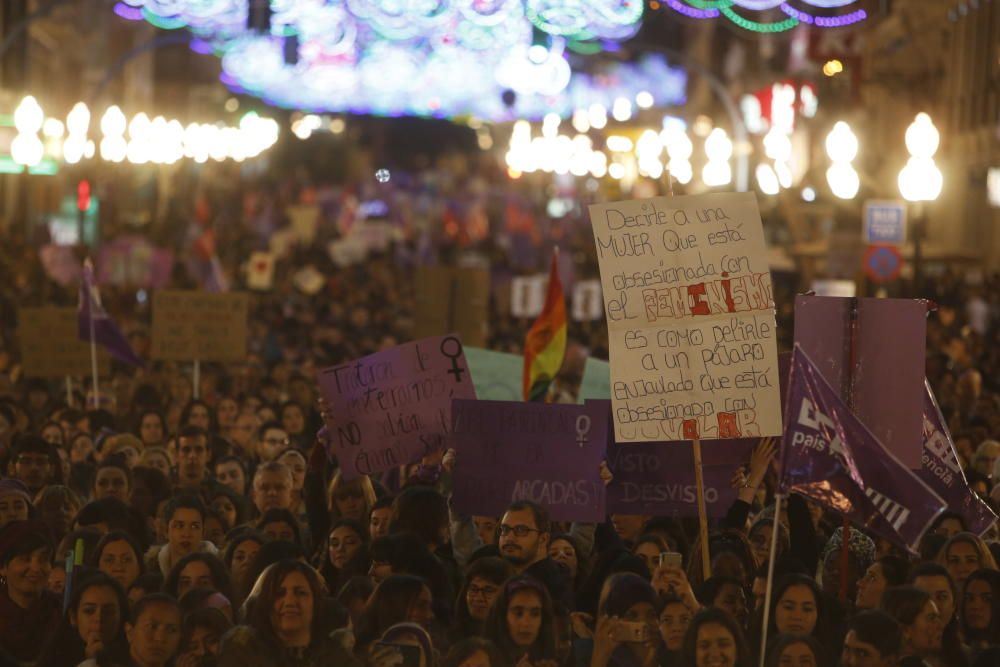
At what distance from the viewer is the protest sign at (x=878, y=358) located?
28.1 ft

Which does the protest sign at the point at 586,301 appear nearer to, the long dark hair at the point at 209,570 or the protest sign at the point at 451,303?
the protest sign at the point at 451,303

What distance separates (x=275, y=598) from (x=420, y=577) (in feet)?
2.78

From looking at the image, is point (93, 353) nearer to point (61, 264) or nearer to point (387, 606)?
point (387, 606)

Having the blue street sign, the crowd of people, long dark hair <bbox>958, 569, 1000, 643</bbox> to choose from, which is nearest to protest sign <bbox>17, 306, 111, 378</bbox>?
the crowd of people

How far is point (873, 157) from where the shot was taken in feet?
126

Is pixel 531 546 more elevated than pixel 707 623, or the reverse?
pixel 531 546

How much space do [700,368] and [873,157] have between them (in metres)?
31.0

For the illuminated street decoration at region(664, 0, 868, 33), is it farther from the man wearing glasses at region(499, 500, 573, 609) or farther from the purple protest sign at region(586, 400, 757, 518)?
the man wearing glasses at region(499, 500, 573, 609)

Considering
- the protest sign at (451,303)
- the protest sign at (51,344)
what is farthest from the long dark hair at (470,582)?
the protest sign at (451,303)

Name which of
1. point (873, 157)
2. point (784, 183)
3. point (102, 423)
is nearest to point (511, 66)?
point (784, 183)

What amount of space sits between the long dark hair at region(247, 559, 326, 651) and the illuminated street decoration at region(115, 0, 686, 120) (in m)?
13.3

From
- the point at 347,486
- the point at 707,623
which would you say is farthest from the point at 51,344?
the point at 707,623

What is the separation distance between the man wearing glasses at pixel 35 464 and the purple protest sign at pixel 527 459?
2.61 meters

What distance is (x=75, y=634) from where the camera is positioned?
7.59 m
